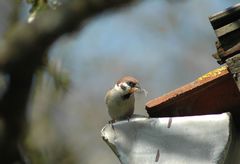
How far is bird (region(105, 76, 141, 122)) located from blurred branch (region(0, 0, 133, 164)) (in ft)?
4.49

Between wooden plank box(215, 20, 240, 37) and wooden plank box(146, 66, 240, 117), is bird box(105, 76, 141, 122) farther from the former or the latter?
wooden plank box(215, 20, 240, 37)

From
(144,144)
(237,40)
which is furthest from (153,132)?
(237,40)

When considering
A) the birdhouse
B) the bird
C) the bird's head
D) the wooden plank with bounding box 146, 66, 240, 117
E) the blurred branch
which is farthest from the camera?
the bird's head

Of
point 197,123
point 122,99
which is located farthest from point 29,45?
point 122,99

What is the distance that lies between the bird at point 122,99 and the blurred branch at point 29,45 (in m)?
1.37

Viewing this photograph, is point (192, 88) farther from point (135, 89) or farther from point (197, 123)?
point (135, 89)

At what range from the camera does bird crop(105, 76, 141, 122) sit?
3.23 metres

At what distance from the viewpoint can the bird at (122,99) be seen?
Result: 3.23 meters

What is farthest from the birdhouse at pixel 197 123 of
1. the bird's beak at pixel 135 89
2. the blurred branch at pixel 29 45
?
the blurred branch at pixel 29 45

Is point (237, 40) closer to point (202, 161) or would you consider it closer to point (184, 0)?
point (202, 161)

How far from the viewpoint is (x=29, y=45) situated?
1.75 meters

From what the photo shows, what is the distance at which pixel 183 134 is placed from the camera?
273 cm

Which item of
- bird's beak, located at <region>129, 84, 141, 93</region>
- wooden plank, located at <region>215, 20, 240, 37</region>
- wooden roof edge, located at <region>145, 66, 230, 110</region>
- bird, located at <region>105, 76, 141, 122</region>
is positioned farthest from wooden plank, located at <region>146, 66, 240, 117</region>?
bird's beak, located at <region>129, 84, 141, 93</region>

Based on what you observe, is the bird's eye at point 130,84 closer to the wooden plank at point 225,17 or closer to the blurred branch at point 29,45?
the wooden plank at point 225,17
